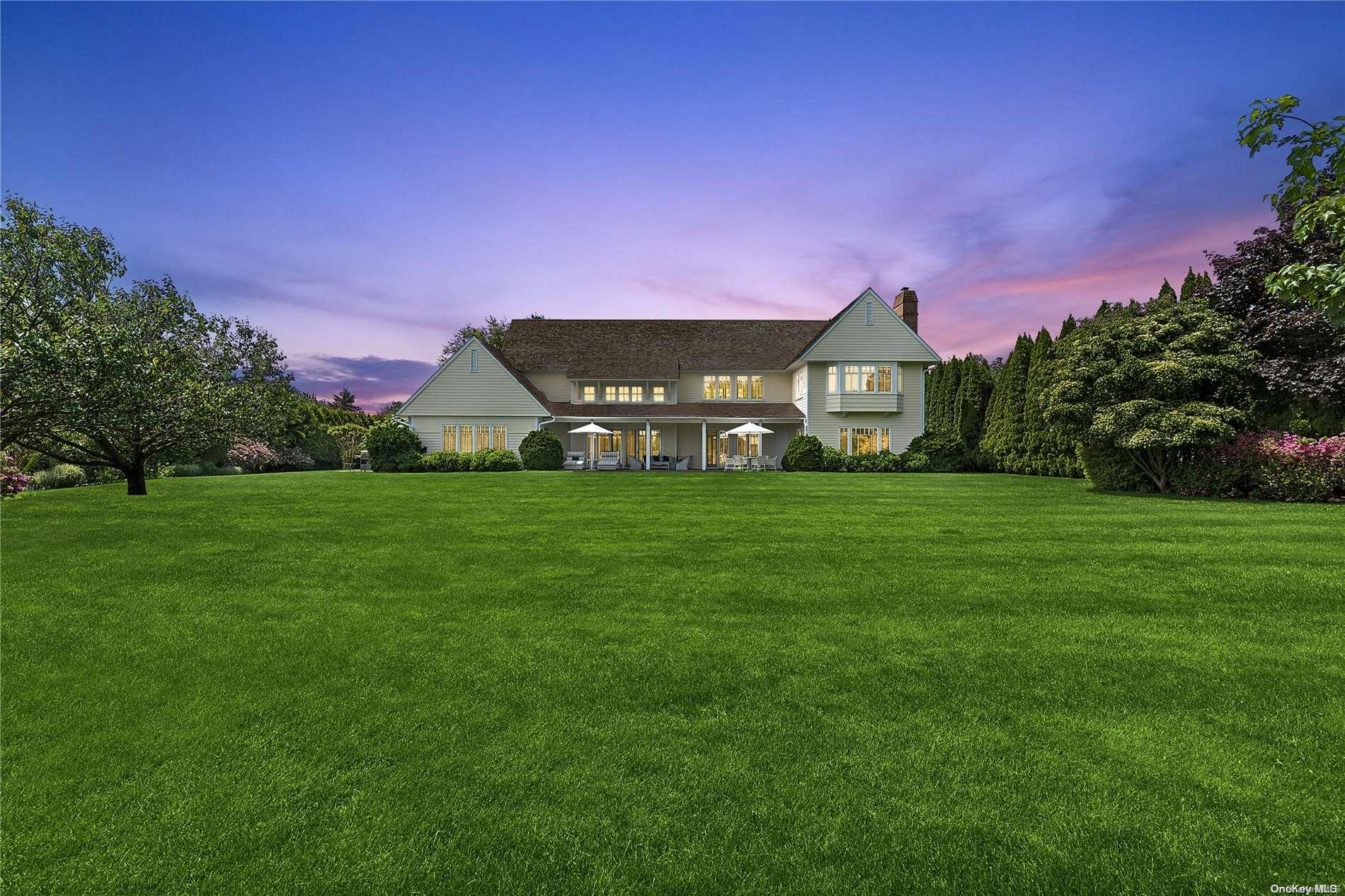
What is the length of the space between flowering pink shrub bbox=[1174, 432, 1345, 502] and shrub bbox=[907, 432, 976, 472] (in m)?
12.6

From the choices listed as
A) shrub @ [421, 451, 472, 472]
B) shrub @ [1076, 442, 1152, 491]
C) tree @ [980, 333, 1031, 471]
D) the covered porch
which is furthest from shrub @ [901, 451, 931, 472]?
shrub @ [421, 451, 472, 472]

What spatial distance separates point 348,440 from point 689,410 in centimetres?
2758

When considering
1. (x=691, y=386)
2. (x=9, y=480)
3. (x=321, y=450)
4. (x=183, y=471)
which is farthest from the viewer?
(x=321, y=450)

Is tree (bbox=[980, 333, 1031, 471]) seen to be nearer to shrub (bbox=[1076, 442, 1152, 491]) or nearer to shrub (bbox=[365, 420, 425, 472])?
shrub (bbox=[1076, 442, 1152, 491])

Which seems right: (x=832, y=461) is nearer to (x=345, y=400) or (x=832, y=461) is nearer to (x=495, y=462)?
(x=495, y=462)

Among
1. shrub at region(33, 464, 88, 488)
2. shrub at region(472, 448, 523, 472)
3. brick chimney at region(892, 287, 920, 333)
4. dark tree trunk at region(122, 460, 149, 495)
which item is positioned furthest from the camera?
brick chimney at region(892, 287, 920, 333)

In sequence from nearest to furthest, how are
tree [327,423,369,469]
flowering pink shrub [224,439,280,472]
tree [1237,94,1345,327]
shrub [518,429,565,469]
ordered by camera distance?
tree [1237,94,1345,327] → shrub [518,429,565,469] → flowering pink shrub [224,439,280,472] → tree [327,423,369,469]

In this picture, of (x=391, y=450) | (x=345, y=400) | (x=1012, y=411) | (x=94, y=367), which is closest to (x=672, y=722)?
(x=94, y=367)

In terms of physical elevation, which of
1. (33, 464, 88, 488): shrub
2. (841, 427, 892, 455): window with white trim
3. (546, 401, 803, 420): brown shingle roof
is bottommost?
(33, 464, 88, 488): shrub

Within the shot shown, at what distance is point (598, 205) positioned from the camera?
78.2 ft

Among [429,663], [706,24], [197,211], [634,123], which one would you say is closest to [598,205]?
[634,123]

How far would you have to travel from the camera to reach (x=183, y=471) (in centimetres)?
2994

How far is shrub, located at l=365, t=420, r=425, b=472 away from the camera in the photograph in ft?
97.6

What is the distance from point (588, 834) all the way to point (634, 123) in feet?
63.2
